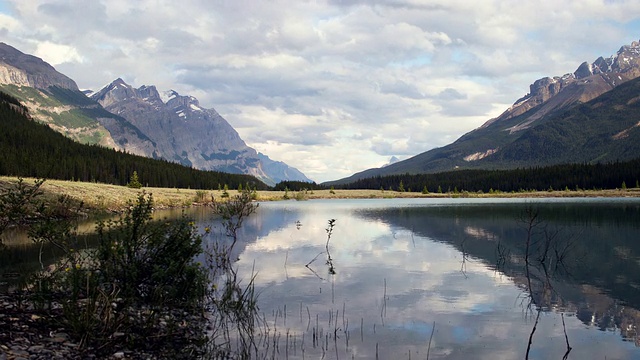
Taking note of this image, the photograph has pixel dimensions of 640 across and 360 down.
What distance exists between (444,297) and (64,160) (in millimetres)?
136288

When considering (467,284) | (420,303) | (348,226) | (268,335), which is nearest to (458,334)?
(420,303)

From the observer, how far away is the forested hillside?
10919 centimetres

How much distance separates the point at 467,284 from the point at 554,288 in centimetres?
439

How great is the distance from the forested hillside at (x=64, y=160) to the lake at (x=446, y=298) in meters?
92.8

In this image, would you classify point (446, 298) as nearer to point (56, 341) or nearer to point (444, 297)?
point (444, 297)

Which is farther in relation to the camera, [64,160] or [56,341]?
[64,160]

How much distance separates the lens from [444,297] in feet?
71.6

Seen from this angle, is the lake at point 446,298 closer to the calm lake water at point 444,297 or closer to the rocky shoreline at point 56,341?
the calm lake water at point 444,297

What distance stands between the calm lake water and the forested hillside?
87272 millimetres

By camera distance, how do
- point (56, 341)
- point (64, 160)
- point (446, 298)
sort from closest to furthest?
point (56, 341) → point (446, 298) → point (64, 160)

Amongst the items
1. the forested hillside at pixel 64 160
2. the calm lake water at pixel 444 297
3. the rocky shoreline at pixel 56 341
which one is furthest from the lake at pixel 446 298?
the forested hillside at pixel 64 160

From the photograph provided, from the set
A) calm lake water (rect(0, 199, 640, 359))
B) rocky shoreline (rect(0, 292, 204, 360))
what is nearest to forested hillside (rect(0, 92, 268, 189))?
calm lake water (rect(0, 199, 640, 359))

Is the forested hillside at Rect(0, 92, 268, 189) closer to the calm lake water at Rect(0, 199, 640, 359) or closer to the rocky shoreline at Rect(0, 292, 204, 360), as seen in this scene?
the calm lake water at Rect(0, 199, 640, 359)

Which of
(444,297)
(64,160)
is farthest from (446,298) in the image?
(64,160)
